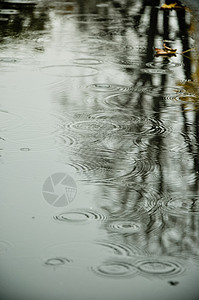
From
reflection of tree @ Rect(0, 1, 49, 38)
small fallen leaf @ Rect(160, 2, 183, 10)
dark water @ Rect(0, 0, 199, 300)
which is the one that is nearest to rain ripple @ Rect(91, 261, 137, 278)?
dark water @ Rect(0, 0, 199, 300)

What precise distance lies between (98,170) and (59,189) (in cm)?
31

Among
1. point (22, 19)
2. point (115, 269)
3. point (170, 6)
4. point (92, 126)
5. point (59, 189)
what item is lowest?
point (115, 269)

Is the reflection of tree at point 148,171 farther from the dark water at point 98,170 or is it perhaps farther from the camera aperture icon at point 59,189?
the camera aperture icon at point 59,189

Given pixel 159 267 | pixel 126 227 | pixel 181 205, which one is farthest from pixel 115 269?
pixel 181 205

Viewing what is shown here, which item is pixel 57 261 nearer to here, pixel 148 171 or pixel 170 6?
pixel 148 171

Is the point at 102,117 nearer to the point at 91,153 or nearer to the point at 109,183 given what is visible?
the point at 91,153

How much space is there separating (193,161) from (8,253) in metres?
1.35

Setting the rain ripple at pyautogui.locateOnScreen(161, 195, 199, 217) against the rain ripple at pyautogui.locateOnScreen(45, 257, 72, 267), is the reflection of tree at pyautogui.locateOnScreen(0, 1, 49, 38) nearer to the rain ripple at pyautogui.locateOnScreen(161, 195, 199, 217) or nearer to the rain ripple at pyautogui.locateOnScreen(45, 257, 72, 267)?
the rain ripple at pyautogui.locateOnScreen(161, 195, 199, 217)

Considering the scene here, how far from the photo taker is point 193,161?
11.4ft

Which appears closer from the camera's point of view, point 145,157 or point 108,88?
point 145,157

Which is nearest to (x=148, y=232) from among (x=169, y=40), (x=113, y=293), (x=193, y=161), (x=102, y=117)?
(x=113, y=293)

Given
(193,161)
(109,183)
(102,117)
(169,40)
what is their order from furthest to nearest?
(169,40), (102,117), (193,161), (109,183)

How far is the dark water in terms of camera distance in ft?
7.82

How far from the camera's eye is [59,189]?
3102mm
